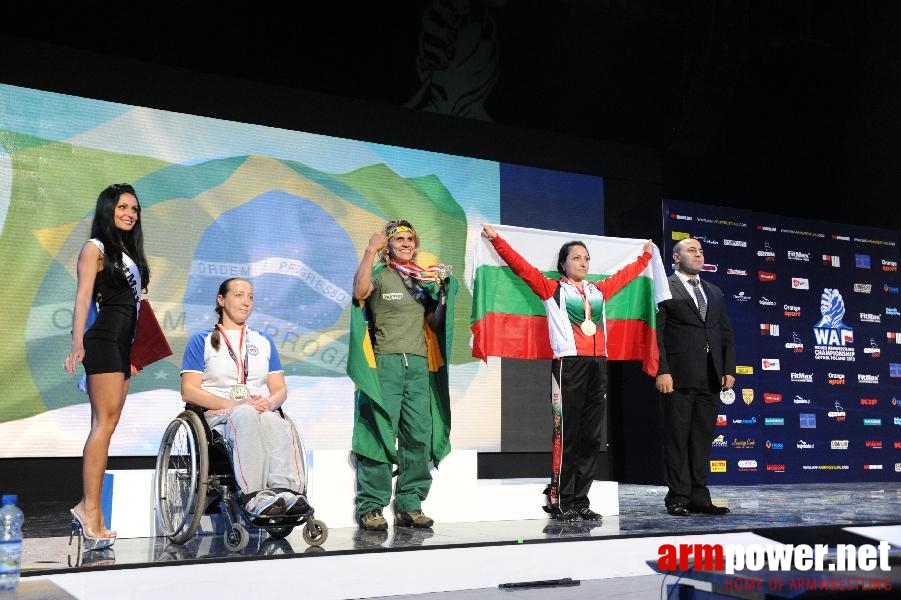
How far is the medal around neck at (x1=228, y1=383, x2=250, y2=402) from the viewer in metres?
3.31

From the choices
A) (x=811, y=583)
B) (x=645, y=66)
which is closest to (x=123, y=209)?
(x=811, y=583)

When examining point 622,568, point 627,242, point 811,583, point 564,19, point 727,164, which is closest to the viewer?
point 811,583

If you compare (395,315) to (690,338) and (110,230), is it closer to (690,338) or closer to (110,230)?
(110,230)

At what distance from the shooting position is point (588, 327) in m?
4.18

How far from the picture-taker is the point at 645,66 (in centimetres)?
735

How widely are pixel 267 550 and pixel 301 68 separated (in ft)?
13.0

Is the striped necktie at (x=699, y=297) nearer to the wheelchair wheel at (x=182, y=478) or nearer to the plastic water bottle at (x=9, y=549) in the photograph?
the wheelchair wheel at (x=182, y=478)

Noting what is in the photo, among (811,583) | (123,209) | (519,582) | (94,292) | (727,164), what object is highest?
(727,164)

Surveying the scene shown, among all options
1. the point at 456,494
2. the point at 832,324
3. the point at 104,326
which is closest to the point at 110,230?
the point at 104,326

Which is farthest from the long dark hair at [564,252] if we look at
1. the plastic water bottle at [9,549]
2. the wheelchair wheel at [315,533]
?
the plastic water bottle at [9,549]

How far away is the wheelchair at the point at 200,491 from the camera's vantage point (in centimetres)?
300

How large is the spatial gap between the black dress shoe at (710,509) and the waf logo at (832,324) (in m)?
3.74

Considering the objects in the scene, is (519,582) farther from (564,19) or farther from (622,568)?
(564,19)

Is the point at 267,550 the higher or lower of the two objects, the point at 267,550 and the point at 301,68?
the lower
